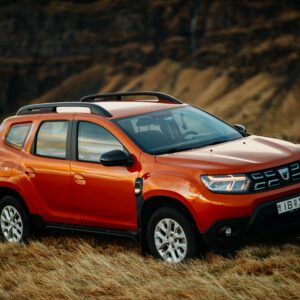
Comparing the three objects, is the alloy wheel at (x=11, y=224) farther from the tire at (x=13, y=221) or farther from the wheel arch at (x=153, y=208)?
the wheel arch at (x=153, y=208)

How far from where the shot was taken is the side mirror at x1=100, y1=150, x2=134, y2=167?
7465 millimetres

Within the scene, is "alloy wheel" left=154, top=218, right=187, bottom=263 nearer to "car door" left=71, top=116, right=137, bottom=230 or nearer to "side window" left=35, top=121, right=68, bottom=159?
"car door" left=71, top=116, right=137, bottom=230

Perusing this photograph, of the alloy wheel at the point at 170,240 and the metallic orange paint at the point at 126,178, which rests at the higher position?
the metallic orange paint at the point at 126,178

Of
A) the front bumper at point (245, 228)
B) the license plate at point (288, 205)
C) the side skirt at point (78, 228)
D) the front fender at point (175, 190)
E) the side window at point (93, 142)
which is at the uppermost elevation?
the side window at point (93, 142)

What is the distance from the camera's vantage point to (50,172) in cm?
848

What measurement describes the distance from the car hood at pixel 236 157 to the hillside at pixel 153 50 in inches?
2745

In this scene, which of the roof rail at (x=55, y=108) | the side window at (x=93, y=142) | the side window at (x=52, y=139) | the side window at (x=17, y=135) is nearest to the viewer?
the side window at (x=93, y=142)

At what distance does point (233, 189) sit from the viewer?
22.7 feet

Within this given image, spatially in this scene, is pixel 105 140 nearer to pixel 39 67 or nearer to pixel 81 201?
pixel 81 201

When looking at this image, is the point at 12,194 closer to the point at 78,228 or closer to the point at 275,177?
the point at 78,228

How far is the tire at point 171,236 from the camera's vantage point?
7059 mm

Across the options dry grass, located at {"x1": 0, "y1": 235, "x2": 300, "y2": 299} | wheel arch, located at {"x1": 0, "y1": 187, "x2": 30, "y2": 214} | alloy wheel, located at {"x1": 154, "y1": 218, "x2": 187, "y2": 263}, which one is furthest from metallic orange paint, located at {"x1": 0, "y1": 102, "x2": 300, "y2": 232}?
dry grass, located at {"x1": 0, "y1": 235, "x2": 300, "y2": 299}

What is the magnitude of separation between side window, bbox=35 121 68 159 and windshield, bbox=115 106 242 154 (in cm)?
73

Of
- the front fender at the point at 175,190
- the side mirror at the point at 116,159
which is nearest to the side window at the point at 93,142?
the side mirror at the point at 116,159
